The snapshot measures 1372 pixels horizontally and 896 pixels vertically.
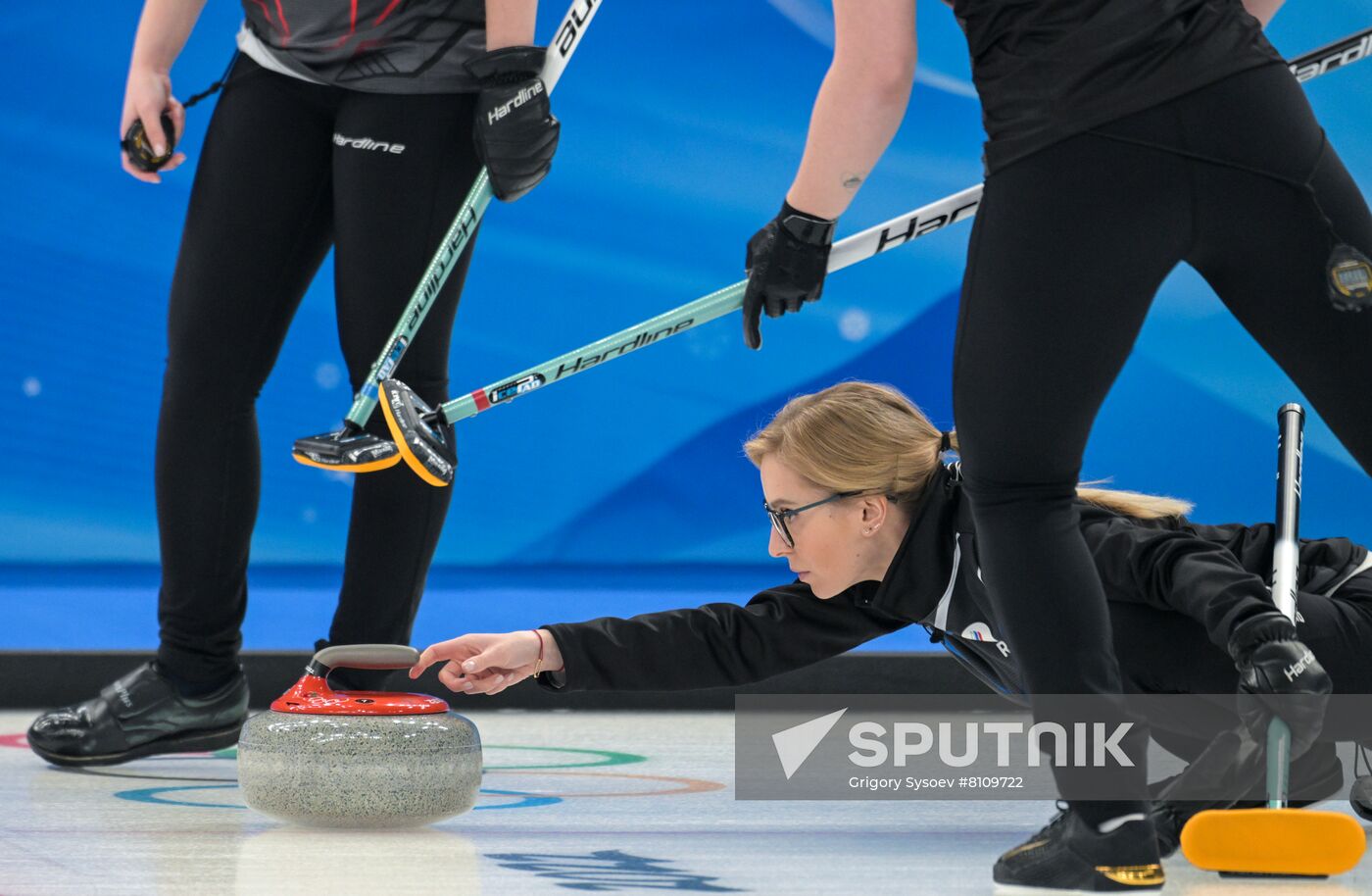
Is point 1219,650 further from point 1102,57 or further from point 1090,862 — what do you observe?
point 1102,57

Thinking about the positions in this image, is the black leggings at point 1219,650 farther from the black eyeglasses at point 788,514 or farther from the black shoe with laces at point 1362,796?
the black eyeglasses at point 788,514

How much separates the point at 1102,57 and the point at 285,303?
125 centimetres

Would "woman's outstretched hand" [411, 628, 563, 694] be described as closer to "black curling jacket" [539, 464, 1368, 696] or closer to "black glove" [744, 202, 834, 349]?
"black curling jacket" [539, 464, 1368, 696]

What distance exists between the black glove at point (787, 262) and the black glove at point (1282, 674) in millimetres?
557

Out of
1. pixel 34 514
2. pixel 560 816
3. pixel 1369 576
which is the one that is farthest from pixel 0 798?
pixel 34 514

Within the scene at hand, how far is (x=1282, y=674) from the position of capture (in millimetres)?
1426

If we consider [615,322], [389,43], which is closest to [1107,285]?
[389,43]

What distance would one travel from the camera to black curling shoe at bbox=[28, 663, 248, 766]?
2.29m

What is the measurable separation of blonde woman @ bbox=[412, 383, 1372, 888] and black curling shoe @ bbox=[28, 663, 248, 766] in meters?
0.71

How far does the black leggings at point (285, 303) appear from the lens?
2.16 metres

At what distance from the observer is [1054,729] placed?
1.43 metres

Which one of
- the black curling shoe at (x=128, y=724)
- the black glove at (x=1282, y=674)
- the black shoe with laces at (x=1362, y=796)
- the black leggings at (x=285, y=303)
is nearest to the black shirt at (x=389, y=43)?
the black leggings at (x=285, y=303)

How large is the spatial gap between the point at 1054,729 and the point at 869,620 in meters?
0.57

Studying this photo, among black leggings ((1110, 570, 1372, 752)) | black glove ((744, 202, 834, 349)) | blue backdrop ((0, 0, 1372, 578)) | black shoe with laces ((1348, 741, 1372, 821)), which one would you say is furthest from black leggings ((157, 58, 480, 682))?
blue backdrop ((0, 0, 1372, 578))
